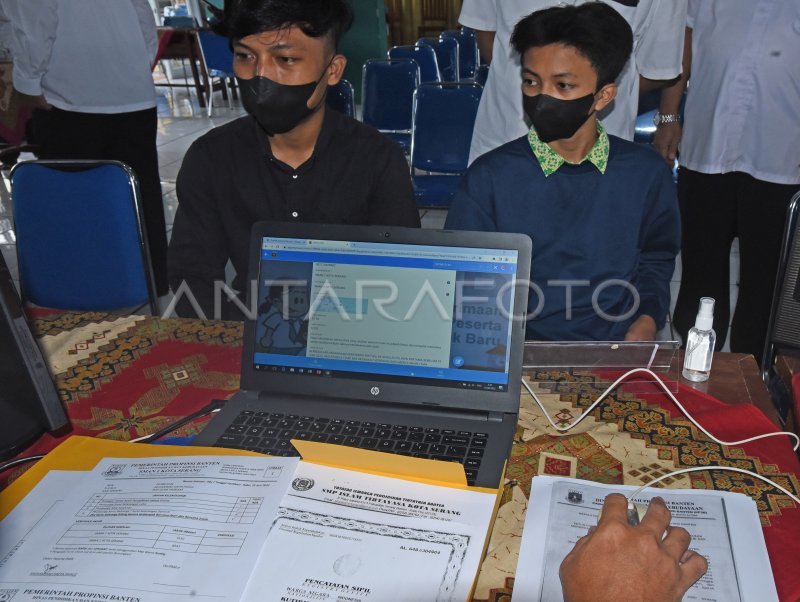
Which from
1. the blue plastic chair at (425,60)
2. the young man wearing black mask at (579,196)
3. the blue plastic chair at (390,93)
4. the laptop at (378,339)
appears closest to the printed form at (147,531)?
the laptop at (378,339)

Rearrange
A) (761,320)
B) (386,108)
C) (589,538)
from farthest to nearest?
(386,108) < (761,320) < (589,538)

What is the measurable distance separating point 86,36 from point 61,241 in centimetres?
120

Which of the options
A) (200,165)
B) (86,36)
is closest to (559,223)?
(200,165)

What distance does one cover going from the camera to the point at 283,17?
135 centimetres

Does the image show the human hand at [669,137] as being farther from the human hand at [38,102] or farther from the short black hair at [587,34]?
the human hand at [38,102]

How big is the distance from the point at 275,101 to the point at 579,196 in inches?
26.9

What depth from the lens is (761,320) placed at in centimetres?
208

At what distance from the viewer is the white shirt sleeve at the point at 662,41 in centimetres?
201

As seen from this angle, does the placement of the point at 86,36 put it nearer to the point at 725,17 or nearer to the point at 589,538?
the point at 725,17

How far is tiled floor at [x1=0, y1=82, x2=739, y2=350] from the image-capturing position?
342 cm

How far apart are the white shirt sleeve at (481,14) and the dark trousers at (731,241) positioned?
799 mm

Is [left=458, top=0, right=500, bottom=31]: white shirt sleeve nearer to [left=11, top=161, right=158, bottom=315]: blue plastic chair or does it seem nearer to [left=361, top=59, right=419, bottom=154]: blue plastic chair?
[left=11, top=161, right=158, bottom=315]: blue plastic chair

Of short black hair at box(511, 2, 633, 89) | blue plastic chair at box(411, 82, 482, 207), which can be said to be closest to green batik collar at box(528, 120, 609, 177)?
short black hair at box(511, 2, 633, 89)

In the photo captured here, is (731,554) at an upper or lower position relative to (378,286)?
lower
